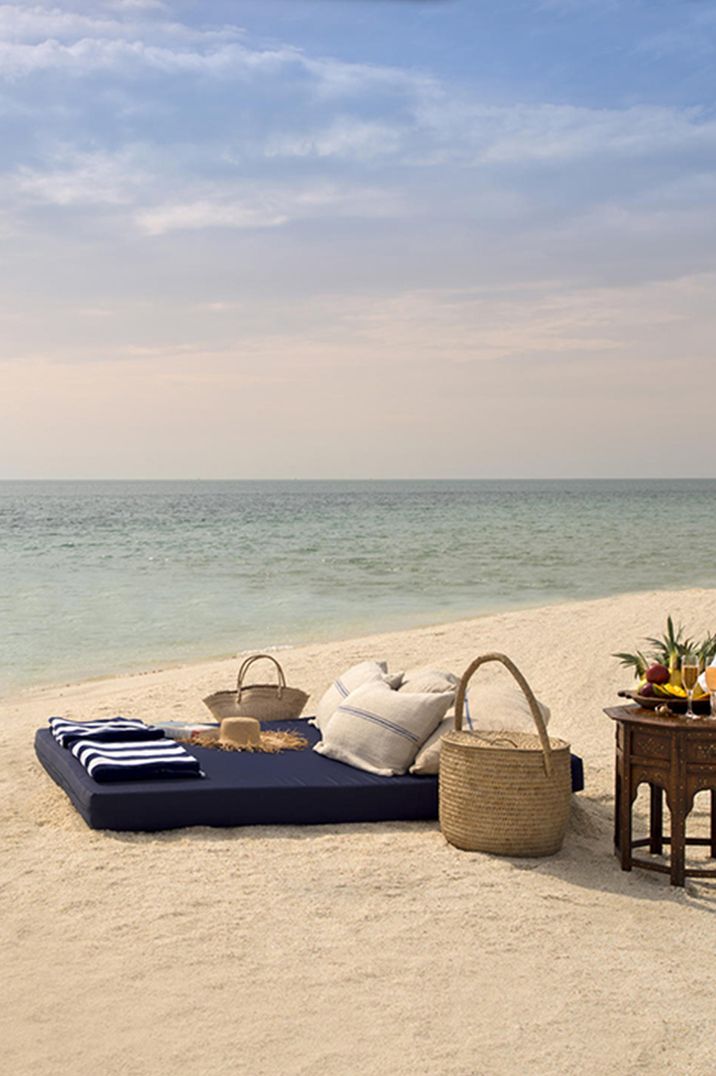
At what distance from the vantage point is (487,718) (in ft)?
16.8

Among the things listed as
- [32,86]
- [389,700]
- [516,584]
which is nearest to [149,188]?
[32,86]

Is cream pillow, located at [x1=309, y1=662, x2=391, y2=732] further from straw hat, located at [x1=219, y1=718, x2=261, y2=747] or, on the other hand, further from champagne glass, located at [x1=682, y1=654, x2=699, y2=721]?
champagne glass, located at [x1=682, y1=654, x2=699, y2=721]

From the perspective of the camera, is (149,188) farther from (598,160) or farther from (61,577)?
(61,577)

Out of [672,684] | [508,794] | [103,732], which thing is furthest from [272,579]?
[672,684]

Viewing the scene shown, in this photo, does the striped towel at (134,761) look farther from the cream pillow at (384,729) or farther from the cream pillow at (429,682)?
the cream pillow at (429,682)

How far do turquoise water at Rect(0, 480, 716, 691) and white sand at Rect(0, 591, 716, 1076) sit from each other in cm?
708

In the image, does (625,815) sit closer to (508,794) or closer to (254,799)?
(508,794)

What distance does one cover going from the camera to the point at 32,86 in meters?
9.48

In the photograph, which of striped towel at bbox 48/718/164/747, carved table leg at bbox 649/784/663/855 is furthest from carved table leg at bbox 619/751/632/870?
striped towel at bbox 48/718/164/747

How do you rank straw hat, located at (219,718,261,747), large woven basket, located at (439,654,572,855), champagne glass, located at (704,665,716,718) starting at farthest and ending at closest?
straw hat, located at (219,718,261,747) → large woven basket, located at (439,654,572,855) → champagne glass, located at (704,665,716,718)

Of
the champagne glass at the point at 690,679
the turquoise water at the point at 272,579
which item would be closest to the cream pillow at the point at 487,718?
the champagne glass at the point at 690,679

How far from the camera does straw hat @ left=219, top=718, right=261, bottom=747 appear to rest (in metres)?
5.66

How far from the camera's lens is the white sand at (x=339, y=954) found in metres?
3.03

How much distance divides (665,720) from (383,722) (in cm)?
138
